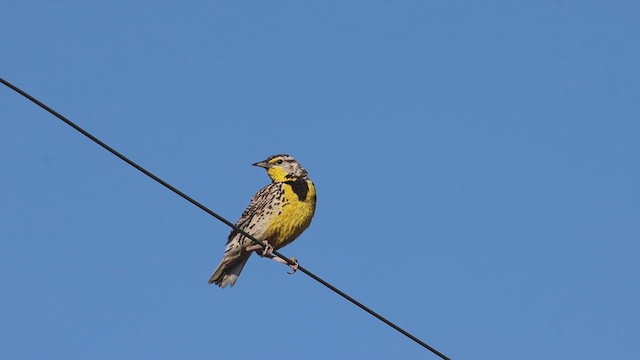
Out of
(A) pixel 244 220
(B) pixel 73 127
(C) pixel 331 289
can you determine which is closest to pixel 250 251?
(A) pixel 244 220

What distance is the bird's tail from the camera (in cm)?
1364

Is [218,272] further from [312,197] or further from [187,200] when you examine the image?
[187,200]

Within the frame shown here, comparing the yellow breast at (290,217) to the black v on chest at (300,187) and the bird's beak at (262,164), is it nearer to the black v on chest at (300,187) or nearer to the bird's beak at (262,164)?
the black v on chest at (300,187)

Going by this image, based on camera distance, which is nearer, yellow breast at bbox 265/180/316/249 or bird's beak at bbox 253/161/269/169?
yellow breast at bbox 265/180/316/249

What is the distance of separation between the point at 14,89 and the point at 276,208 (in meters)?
5.74

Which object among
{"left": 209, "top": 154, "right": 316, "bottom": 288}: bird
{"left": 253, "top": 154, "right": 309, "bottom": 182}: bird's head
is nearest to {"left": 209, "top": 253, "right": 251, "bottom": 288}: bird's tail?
{"left": 209, "top": 154, "right": 316, "bottom": 288}: bird

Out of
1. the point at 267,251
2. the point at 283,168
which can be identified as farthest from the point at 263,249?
the point at 283,168

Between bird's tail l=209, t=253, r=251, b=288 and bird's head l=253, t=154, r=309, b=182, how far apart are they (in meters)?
1.02

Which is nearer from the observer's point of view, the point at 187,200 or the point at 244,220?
the point at 187,200

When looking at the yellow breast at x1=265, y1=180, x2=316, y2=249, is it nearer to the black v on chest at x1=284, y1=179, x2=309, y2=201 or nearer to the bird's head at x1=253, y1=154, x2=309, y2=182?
the black v on chest at x1=284, y1=179, x2=309, y2=201

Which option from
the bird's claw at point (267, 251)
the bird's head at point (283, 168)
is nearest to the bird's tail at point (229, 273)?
the bird's claw at point (267, 251)

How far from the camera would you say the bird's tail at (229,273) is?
1364 centimetres

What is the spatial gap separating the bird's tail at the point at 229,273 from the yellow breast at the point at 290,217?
565 mm

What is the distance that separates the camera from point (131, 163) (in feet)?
26.5
